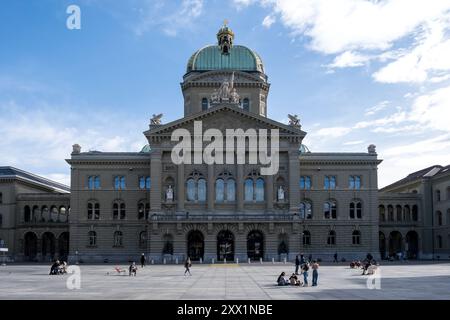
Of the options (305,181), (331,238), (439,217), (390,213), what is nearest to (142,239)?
(305,181)

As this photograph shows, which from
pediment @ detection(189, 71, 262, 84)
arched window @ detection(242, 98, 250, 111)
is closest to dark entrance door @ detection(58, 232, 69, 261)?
pediment @ detection(189, 71, 262, 84)

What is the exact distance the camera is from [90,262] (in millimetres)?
98500

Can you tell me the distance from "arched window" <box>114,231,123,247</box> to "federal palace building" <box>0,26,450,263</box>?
0.16 m

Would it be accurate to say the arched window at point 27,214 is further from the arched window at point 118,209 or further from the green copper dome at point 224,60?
the green copper dome at point 224,60

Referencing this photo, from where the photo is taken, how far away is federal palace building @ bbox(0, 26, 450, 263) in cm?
9319

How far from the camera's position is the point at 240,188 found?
93.9 meters

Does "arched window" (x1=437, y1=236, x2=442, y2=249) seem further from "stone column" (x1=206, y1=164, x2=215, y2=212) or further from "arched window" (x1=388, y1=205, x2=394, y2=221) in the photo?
"stone column" (x1=206, y1=164, x2=215, y2=212)

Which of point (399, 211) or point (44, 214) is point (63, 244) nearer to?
point (44, 214)

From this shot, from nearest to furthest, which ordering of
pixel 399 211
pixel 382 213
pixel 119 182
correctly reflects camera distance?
1. pixel 119 182
2. pixel 399 211
3. pixel 382 213

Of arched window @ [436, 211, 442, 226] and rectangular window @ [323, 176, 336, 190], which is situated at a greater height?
rectangular window @ [323, 176, 336, 190]

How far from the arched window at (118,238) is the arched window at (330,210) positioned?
107ft

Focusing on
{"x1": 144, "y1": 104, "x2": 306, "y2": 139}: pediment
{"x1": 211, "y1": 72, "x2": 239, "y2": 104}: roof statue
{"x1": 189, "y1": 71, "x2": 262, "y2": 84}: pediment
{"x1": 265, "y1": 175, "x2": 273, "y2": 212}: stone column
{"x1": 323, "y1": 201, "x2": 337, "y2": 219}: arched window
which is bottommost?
{"x1": 323, "y1": 201, "x2": 337, "y2": 219}: arched window

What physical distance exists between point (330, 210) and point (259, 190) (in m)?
14.3

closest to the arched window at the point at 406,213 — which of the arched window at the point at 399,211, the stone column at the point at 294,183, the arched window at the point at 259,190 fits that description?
the arched window at the point at 399,211
